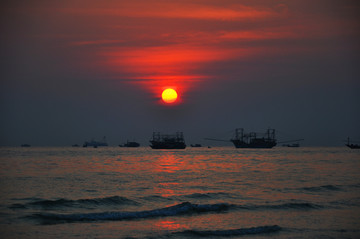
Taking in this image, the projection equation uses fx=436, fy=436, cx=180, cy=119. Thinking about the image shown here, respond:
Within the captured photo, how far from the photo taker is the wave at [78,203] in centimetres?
2720

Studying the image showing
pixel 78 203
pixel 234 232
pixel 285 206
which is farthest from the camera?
pixel 78 203

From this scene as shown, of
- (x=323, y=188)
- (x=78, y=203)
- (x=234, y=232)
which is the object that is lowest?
(x=234, y=232)

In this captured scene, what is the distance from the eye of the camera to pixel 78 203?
28.5m

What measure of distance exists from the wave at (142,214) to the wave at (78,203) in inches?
129

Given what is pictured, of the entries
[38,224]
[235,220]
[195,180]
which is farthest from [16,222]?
[195,180]

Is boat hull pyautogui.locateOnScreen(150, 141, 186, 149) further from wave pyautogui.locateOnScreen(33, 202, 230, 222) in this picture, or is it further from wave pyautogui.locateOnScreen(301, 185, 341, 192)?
wave pyautogui.locateOnScreen(33, 202, 230, 222)

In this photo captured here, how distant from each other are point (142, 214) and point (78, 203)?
589cm

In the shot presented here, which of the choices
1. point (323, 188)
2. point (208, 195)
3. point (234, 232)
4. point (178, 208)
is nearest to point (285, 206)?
point (208, 195)

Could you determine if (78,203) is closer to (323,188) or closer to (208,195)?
(208,195)

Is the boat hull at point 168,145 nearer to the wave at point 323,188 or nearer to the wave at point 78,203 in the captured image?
the wave at point 323,188

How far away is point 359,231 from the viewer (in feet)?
66.8

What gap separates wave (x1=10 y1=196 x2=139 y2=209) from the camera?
89.2 ft

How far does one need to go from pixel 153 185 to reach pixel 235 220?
1596 cm

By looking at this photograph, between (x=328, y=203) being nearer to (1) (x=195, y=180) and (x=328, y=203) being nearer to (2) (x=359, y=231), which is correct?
(2) (x=359, y=231)
